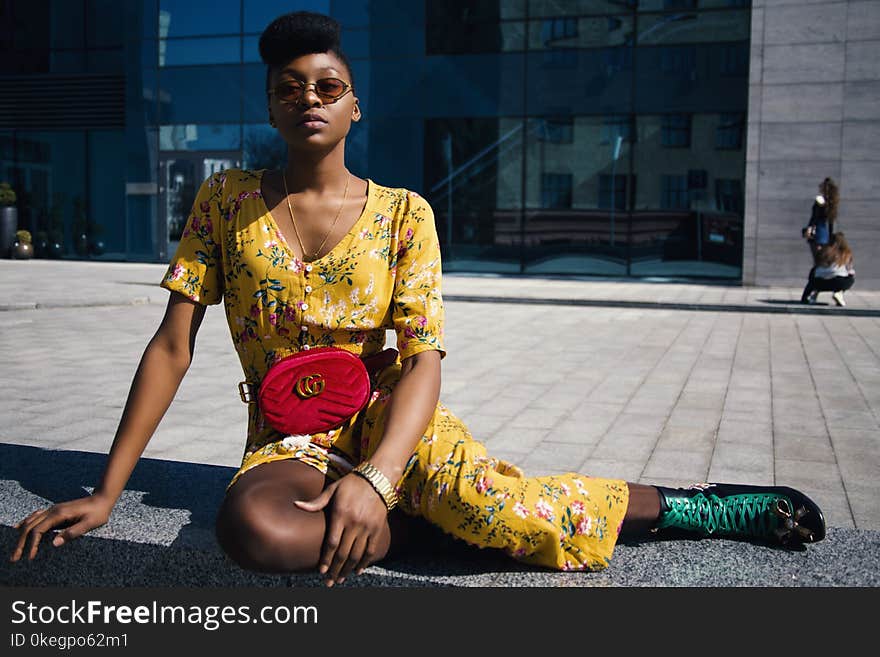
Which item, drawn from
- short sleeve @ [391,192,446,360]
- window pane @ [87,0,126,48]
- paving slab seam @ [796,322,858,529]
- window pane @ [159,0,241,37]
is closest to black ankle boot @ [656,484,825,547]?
short sleeve @ [391,192,446,360]

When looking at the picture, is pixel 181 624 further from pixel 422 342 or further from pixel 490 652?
pixel 422 342

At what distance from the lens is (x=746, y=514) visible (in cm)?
271

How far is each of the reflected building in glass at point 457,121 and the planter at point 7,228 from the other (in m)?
1.11

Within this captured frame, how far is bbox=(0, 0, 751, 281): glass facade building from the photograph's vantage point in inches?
783

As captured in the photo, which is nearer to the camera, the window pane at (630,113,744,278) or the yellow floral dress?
the yellow floral dress

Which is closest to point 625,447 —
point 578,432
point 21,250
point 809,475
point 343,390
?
point 578,432

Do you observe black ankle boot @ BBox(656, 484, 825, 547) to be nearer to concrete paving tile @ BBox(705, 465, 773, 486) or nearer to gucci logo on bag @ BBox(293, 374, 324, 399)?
gucci logo on bag @ BBox(293, 374, 324, 399)

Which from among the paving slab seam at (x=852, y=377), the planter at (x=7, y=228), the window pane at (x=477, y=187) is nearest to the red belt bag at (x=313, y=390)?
the paving slab seam at (x=852, y=377)

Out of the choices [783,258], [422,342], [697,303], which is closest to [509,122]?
[783,258]

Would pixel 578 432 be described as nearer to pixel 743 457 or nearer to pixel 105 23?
pixel 743 457

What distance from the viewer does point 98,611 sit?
2432 mm

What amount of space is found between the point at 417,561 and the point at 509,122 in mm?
19436

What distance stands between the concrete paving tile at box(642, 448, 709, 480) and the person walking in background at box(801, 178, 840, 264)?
10.8 meters

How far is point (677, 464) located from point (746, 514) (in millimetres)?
2229
